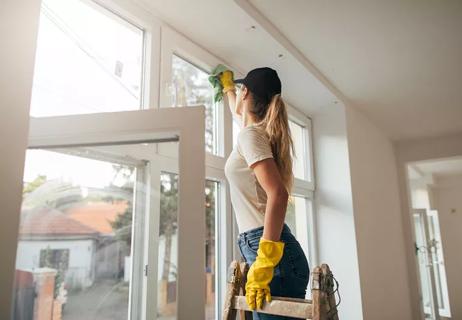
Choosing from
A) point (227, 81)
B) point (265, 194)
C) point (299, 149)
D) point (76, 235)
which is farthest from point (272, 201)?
point (299, 149)

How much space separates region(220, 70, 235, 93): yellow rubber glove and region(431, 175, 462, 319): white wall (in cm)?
603

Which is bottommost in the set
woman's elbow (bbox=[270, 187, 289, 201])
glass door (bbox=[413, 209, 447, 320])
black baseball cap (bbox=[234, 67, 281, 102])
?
glass door (bbox=[413, 209, 447, 320])

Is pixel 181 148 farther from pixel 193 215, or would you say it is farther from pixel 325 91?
pixel 325 91

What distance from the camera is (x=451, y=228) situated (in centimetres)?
651

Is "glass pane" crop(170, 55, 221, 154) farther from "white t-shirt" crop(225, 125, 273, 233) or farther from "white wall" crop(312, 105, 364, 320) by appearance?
"white wall" crop(312, 105, 364, 320)

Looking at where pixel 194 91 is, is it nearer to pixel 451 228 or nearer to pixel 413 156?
pixel 413 156

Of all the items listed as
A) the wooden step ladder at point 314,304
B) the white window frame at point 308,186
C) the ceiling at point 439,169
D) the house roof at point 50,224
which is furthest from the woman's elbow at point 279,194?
the ceiling at point 439,169

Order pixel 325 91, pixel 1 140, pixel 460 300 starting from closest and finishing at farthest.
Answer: pixel 1 140, pixel 325 91, pixel 460 300

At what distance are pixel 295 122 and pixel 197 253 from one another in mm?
2118

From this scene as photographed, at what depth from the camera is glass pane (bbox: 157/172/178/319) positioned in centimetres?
106

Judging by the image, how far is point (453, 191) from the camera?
6648mm

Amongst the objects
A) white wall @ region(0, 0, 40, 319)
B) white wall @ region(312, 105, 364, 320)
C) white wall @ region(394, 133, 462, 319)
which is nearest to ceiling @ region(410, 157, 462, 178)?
white wall @ region(394, 133, 462, 319)

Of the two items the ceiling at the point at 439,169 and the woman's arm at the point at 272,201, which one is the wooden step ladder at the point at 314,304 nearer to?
the woman's arm at the point at 272,201

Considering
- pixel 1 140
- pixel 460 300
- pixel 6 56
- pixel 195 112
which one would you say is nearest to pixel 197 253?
pixel 195 112
